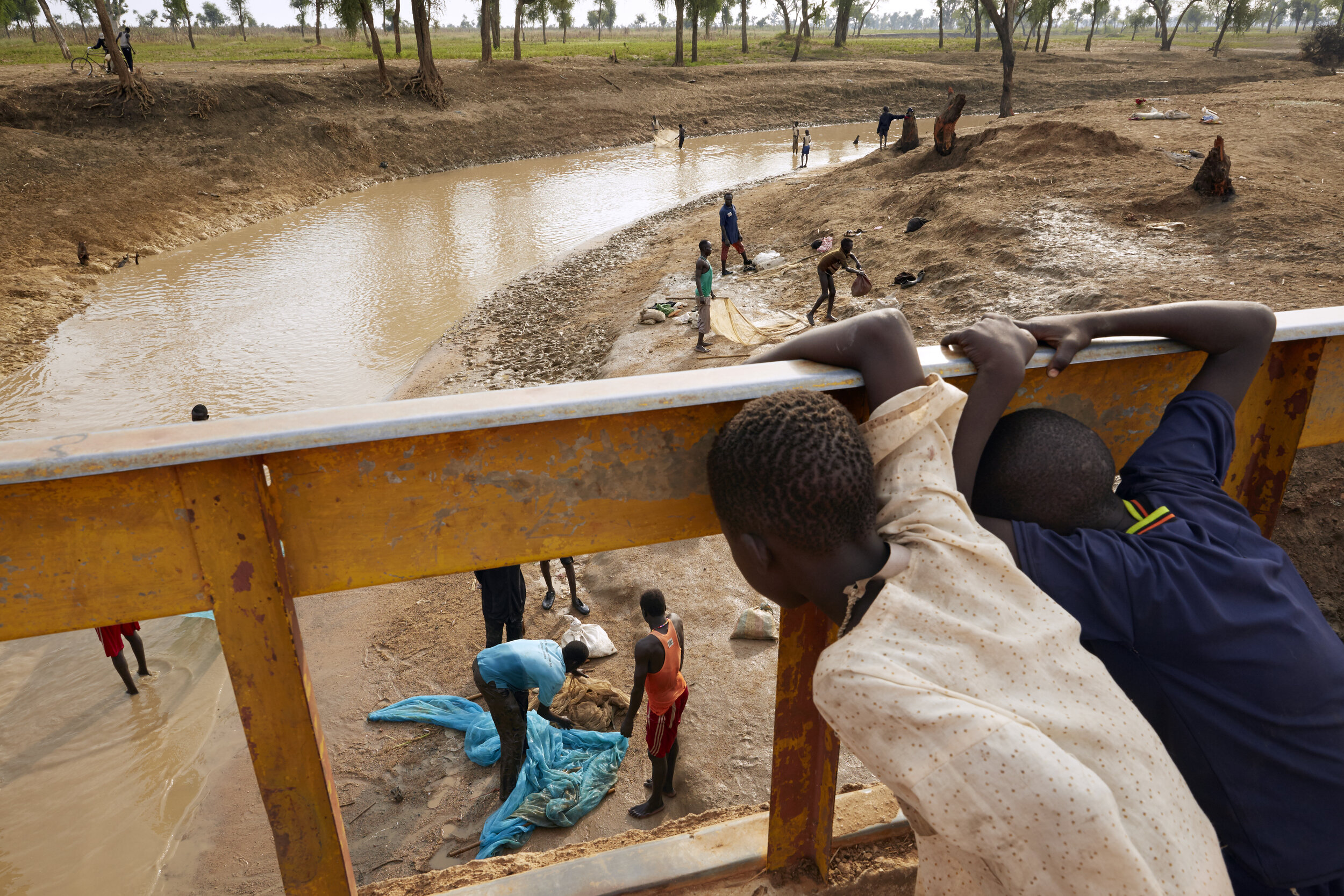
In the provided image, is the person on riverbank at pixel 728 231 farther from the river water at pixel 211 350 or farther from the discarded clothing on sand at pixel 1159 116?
the discarded clothing on sand at pixel 1159 116

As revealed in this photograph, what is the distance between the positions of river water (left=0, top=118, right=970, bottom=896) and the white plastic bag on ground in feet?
8.05

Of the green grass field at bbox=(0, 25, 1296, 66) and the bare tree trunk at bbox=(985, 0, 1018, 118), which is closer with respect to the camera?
the bare tree trunk at bbox=(985, 0, 1018, 118)

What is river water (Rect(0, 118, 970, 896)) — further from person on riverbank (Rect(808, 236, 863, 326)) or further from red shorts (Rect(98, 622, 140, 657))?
person on riverbank (Rect(808, 236, 863, 326))

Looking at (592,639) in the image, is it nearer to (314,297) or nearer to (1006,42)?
(314,297)

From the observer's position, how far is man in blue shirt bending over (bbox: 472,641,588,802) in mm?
4207

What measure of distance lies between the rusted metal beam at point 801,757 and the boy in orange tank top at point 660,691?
187 centimetres

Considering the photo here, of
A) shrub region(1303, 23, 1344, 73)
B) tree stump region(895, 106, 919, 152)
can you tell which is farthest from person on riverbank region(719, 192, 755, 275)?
shrub region(1303, 23, 1344, 73)

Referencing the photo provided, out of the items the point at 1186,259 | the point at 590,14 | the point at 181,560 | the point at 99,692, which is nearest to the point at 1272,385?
the point at 181,560

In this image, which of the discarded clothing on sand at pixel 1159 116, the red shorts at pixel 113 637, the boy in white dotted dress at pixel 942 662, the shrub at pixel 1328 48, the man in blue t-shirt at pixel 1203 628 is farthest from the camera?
the shrub at pixel 1328 48

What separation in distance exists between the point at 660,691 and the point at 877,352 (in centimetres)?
308

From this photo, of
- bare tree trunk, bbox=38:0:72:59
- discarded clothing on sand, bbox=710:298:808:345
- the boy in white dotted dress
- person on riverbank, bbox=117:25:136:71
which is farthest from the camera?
bare tree trunk, bbox=38:0:72:59

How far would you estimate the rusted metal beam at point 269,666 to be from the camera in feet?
4.12

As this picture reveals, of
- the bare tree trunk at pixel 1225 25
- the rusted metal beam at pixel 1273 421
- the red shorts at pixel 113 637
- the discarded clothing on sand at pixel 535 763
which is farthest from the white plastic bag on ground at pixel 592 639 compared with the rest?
the bare tree trunk at pixel 1225 25

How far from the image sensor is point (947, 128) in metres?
17.1
